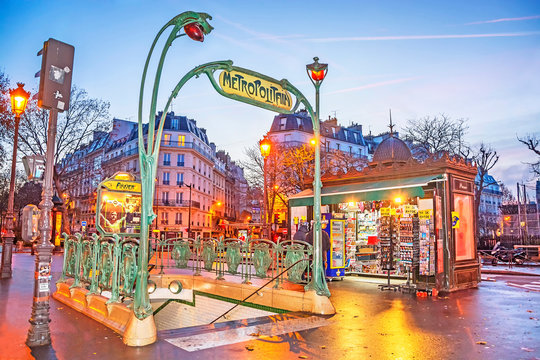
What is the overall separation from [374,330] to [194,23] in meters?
5.89

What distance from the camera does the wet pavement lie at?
545 centimetres

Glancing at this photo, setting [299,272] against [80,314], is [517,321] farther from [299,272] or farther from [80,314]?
[80,314]

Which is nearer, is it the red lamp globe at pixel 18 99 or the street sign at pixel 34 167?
the street sign at pixel 34 167

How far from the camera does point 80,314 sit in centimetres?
821

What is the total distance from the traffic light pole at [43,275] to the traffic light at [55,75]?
0.60 feet

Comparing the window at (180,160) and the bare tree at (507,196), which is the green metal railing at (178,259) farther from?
the bare tree at (507,196)

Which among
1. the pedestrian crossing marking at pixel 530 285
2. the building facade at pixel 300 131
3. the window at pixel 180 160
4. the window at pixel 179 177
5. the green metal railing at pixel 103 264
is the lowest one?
the pedestrian crossing marking at pixel 530 285

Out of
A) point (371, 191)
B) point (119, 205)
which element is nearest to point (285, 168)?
point (119, 205)

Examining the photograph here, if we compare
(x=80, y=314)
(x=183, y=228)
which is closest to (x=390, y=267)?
(x=80, y=314)

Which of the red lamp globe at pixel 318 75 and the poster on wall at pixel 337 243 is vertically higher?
the red lamp globe at pixel 318 75

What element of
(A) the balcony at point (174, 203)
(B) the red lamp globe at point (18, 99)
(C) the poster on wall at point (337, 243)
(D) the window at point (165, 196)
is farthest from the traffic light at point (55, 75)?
Answer: (D) the window at point (165, 196)

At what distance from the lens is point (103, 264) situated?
8414mm

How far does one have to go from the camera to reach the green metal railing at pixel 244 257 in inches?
374

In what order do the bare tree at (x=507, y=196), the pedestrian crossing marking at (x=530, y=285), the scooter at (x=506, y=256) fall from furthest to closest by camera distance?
the bare tree at (x=507, y=196) → the scooter at (x=506, y=256) → the pedestrian crossing marking at (x=530, y=285)
